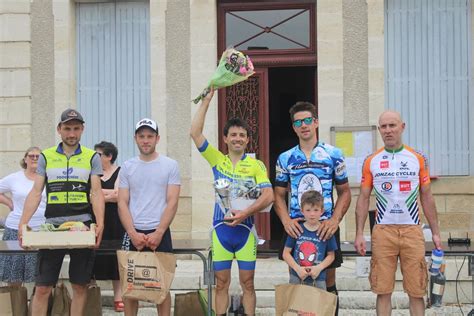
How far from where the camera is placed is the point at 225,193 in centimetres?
619

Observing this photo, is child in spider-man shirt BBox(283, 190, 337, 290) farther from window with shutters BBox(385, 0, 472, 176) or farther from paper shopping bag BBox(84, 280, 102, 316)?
window with shutters BBox(385, 0, 472, 176)

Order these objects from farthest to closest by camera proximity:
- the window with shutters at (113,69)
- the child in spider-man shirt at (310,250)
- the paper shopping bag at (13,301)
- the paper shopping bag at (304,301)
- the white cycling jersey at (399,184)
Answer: the window with shutters at (113,69) < the paper shopping bag at (13,301) < the white cycling jersey at (399,184) < the child in spider-man shirt at (310,250) < the paper shopping bag at (304,301)

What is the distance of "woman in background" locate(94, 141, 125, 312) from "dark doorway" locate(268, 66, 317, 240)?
3.06 metres

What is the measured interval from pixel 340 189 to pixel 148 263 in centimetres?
170

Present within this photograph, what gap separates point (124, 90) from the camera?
10461 mm

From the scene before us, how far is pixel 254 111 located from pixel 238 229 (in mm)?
4327

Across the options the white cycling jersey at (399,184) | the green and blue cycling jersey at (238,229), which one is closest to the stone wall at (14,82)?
the green and blue cycling jersey at (238,229)

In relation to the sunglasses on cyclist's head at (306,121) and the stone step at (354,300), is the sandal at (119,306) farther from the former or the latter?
the sunglasses on cyclist's head at (306,121)

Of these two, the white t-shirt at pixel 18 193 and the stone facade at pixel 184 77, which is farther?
the stone facade at pixel 184 77

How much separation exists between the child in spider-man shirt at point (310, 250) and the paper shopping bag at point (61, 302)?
2.47 meters

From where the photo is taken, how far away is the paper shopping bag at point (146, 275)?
622 centimetres

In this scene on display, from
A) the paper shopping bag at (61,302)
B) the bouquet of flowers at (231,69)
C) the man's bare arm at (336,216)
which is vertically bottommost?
the paper shopping bag at (61,302)

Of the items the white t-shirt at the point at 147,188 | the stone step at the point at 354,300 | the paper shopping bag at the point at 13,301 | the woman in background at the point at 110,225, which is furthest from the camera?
the stone step at the point at 354,300

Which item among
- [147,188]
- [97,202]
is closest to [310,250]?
[147,188]
